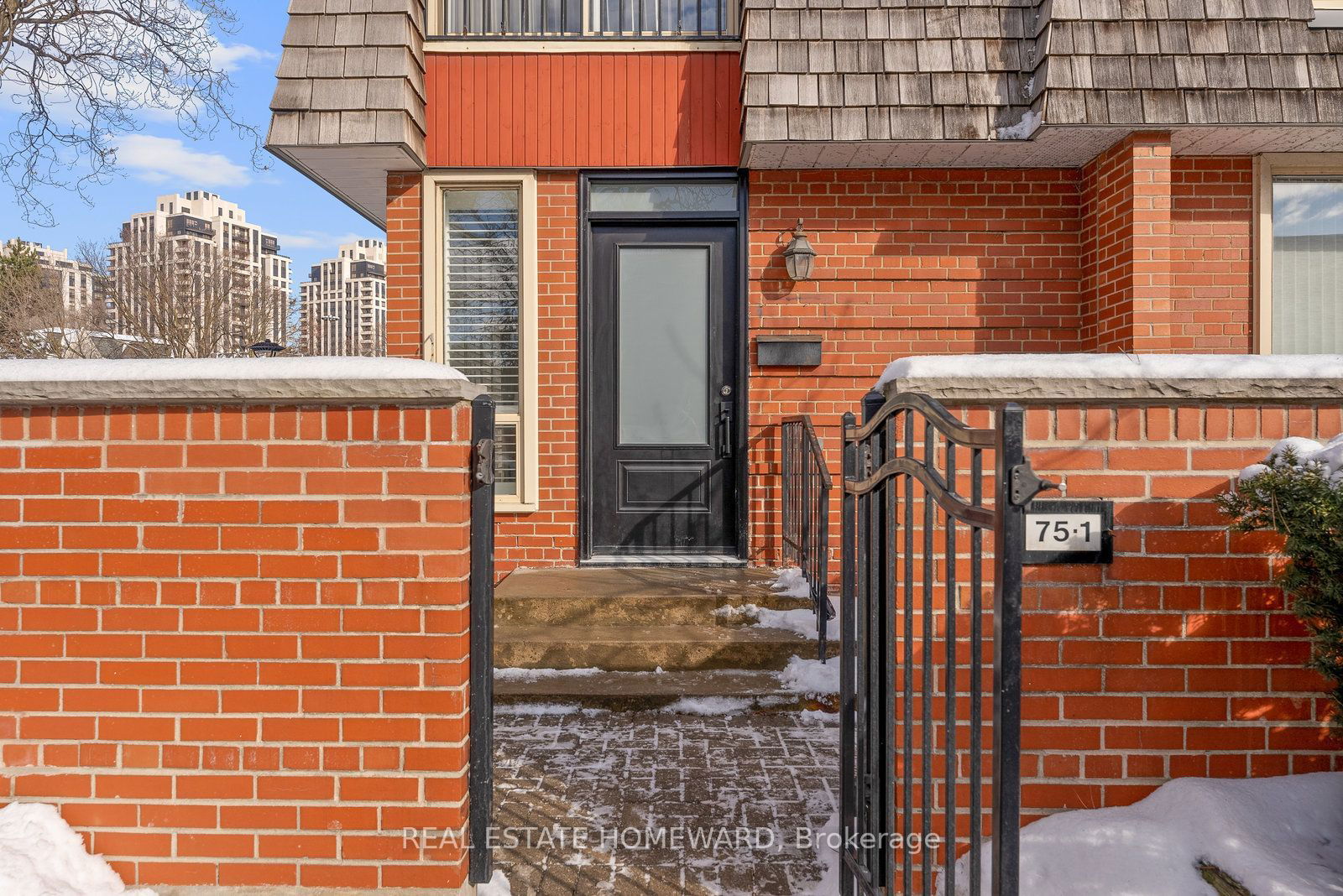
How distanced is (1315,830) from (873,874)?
1.10 metres

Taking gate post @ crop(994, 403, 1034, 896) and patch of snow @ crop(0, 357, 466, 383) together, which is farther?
patch of snow @ crop(0, 357, 466, 383)

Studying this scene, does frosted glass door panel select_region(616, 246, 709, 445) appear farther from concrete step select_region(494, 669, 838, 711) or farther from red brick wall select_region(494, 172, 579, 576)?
concrete step select_region(494, 669, 838, 711)

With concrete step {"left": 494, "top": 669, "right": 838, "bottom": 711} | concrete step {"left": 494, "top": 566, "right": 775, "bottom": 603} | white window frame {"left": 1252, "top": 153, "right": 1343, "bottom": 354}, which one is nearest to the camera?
concrete step {"left": 494, "top": 669, "right": 838, "bottom": 711}

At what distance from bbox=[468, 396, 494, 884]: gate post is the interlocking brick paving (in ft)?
0.77

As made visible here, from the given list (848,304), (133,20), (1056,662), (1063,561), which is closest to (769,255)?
(848,304)

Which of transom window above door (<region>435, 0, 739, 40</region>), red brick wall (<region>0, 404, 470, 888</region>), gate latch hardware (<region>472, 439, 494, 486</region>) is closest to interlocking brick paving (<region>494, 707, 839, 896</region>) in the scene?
red brick wall (<region>0, 404, 470, 888</region>)

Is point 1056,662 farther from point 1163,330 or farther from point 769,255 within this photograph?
point 769,255

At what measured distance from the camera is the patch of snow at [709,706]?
3.82 meters

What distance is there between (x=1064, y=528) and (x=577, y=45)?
5040 mm

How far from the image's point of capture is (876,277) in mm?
5547

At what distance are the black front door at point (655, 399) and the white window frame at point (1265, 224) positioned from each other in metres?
3.31

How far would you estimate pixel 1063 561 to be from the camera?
5.56ft

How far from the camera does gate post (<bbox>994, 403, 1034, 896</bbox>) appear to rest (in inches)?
54.4

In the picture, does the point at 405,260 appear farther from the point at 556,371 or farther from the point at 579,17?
the point at 579,17
